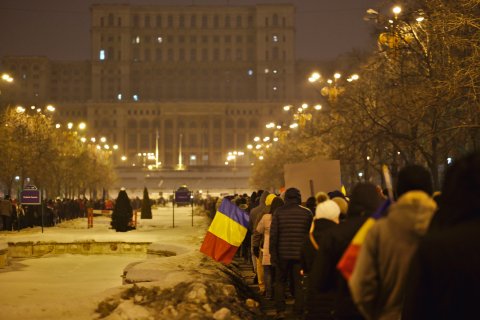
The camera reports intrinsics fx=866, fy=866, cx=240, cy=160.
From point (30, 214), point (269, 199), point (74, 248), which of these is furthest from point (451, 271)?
point (30, 214)

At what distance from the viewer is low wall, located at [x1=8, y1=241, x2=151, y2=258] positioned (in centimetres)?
2519

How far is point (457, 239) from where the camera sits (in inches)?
175

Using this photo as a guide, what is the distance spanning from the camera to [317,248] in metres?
8.63

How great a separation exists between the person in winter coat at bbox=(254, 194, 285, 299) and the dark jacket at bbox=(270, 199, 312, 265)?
5.39 feet

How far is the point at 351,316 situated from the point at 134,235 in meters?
24.2

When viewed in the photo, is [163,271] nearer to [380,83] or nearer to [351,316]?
[351,316]

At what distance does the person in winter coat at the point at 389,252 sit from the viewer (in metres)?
5.12

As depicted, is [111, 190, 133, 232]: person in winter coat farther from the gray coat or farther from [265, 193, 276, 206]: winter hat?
the gray coat

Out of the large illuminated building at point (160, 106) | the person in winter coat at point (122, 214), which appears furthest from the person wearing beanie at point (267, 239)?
the large illuminated building at point (160, 106)

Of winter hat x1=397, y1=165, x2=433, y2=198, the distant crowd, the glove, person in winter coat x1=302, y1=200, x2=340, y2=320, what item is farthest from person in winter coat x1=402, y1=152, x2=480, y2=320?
the distant crowd

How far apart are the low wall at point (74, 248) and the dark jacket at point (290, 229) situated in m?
14.7

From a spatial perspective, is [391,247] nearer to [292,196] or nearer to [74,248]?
[292,196]

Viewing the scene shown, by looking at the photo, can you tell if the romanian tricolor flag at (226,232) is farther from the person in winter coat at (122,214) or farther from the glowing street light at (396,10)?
the person in winter coat at (122,214)

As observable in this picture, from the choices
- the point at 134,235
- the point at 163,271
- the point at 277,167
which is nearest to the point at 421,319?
the point at 163,271
